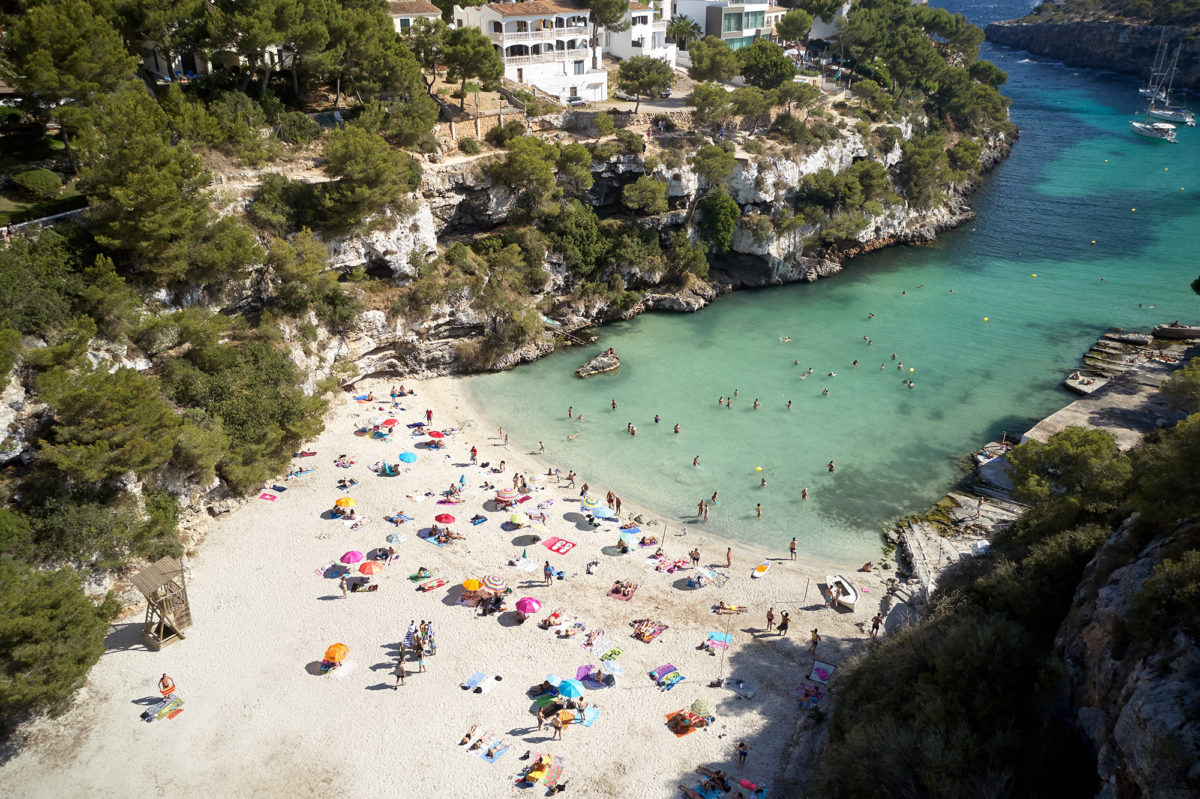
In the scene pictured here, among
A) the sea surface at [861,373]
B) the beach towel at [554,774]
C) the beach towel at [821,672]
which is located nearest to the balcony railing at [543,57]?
the sea surface at [861,373]

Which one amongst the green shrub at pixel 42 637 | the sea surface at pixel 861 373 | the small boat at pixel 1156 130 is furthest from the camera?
the small boat at pixel 1156 130

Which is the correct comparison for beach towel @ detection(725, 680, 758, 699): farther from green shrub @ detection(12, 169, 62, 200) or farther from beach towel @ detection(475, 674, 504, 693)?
green shrub @ detection(12, 169, 62, 200)

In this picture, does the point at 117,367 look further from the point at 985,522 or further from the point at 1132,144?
the point at 1132,144

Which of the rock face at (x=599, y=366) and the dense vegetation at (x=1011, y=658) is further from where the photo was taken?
the rock face at (x=599, y=366)

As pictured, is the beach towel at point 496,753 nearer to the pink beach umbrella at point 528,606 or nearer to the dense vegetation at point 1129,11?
the pink beach umbrella at point 528,606

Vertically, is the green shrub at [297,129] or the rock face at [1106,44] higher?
the rock face at [1106,44]
